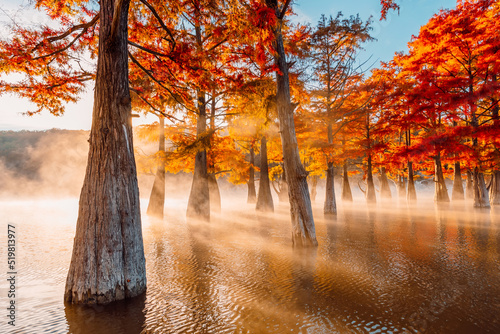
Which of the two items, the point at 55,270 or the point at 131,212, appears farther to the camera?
the point at 55,270

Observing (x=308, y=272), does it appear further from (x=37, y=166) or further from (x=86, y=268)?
(x=37, y=166)

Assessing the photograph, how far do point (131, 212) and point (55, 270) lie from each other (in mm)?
3627

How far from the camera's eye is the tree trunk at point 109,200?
4.23m

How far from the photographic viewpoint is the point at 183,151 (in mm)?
13508

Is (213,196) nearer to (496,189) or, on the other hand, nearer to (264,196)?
(264,196)

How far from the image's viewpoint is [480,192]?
55.3 ft

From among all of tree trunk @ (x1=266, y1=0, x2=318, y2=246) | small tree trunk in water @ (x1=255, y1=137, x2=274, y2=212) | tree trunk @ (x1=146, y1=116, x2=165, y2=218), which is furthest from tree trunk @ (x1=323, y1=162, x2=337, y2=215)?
tree trunk @ (x1=146, y1=116, x2=165, y2=218)

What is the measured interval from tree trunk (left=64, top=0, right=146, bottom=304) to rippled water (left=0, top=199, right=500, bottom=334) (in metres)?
0.36

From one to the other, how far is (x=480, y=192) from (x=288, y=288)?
61.1ft

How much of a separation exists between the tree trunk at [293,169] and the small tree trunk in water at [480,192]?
49.9 ft

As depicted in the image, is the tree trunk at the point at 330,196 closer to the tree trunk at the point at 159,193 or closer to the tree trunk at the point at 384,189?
the tree trunk at the point at 159,193

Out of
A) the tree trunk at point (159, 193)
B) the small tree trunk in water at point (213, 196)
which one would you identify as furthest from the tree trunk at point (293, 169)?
the small tree trunk in water at point (213, 196)

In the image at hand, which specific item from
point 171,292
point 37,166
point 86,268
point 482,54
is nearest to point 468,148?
point 482,54

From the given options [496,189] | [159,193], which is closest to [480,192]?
[496,189]
